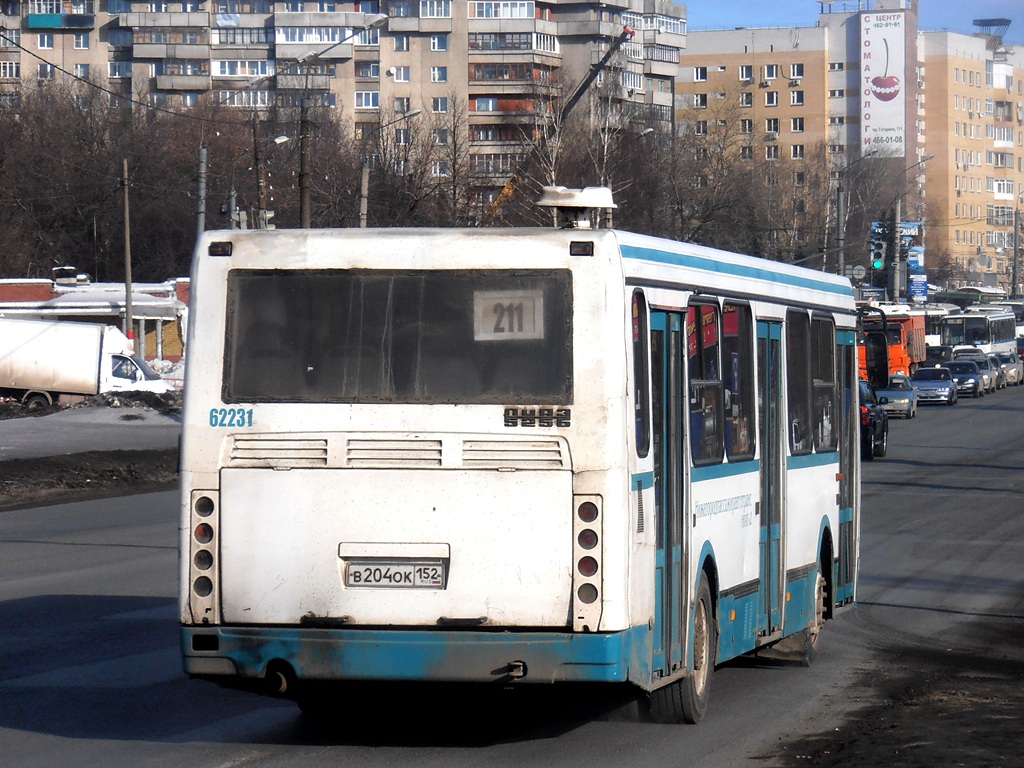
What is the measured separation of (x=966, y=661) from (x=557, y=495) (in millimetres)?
5339

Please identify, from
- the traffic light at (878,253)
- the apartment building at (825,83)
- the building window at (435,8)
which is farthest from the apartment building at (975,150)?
the traffic light at (878,253)

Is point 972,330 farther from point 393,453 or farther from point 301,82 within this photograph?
point 393,453

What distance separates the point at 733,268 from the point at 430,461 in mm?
2686

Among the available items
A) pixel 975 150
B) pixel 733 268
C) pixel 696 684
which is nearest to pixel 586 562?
pixel 696 684

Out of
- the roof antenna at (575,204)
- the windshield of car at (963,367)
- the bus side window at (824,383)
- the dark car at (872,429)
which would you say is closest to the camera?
the roof antenna at (575,204)

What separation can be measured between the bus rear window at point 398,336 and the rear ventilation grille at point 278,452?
20 cm

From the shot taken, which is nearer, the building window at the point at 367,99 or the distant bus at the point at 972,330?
the distant bus at the point at 972,330

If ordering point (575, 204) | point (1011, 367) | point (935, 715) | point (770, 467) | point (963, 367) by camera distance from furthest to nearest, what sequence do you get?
point (1011, 367) < point (963, 367) < point (770, 467) < point (935, 715) < point (575, 204)

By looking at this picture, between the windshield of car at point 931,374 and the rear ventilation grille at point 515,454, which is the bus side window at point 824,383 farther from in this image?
the windshield of car at point 931,374

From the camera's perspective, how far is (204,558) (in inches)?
284

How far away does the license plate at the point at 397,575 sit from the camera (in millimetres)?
7055

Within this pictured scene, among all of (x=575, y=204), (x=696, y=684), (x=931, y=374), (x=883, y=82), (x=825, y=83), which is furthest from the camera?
(x=825, y=83)

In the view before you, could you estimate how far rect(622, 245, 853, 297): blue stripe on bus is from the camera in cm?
756

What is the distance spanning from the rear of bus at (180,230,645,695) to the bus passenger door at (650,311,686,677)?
514mm
